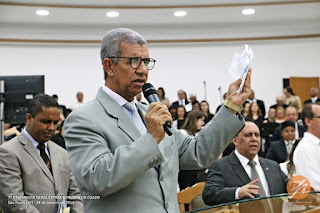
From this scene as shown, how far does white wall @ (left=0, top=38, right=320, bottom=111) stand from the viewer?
16203 mm

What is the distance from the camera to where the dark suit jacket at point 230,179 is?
393 centimetres

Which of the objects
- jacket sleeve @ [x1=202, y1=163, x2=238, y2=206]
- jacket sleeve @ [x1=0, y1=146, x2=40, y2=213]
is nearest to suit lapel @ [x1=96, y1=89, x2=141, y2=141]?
jacket sleeve @ [x1=0, y1=146, x2=40, y2=213]

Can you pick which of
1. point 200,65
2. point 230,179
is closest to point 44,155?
point 230,179

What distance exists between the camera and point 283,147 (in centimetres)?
771

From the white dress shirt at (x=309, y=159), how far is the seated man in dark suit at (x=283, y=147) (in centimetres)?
309

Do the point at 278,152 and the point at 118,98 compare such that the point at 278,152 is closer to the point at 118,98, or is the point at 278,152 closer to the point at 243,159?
the point at 243,159

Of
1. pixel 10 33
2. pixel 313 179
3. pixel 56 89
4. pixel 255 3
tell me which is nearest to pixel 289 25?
pixel 255 3

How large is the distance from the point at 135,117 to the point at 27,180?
151 centimetres

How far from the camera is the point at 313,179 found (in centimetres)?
423

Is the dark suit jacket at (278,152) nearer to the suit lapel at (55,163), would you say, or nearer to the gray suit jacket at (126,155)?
the suit lapel at (55,163)

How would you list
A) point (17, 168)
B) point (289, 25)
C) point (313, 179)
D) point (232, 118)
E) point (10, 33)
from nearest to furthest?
1. point (232, 118)
2. point (17, 168)
3. point (313, 179)
4. point (10, 33)
5. point (289, 25)

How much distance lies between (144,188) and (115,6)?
12.5 m

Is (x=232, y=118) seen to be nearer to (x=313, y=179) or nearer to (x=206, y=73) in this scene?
(x=313, y=179)

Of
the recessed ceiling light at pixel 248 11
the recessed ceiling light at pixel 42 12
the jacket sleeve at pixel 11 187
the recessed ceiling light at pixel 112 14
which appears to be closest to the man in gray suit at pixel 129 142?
the jacket sleeve at pixel 11 187
